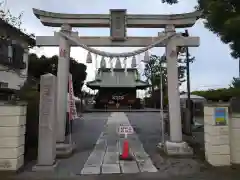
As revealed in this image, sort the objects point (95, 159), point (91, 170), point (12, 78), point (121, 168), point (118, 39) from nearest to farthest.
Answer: point (91, 170), point (121, 168), point (95, 159), point (118, 39), point (12, 78)

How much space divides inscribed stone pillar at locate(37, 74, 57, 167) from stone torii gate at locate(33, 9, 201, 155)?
132 centimetres

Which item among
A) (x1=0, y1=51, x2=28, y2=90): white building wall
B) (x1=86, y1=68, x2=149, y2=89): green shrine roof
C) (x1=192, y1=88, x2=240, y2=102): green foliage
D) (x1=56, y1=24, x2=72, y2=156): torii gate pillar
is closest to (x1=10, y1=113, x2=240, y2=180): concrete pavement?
(x1=56, y1=24, x2=72, y2=156): torii gate pillar

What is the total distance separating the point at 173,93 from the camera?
30.0 feet

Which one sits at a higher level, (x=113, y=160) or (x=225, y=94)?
(x=225, y=94)

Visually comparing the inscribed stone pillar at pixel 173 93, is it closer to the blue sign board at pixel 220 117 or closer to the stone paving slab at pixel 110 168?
the blue sign board at pixel 220 117

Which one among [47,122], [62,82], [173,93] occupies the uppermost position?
[62,82]

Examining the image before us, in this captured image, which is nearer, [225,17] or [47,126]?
[47,126]

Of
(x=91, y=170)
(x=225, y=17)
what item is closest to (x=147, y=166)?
(x=91, y=170)

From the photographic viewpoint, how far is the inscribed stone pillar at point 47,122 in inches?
292

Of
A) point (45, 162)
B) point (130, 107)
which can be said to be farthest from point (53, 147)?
point (130, 107)

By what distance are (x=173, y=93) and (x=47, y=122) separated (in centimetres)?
458

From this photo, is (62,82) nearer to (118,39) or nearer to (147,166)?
(118,39)

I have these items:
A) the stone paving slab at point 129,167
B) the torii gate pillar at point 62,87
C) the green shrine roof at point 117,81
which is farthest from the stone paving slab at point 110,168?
the green shrine roof at point 117,81

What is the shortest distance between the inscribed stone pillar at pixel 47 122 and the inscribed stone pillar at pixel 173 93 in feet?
13.7
